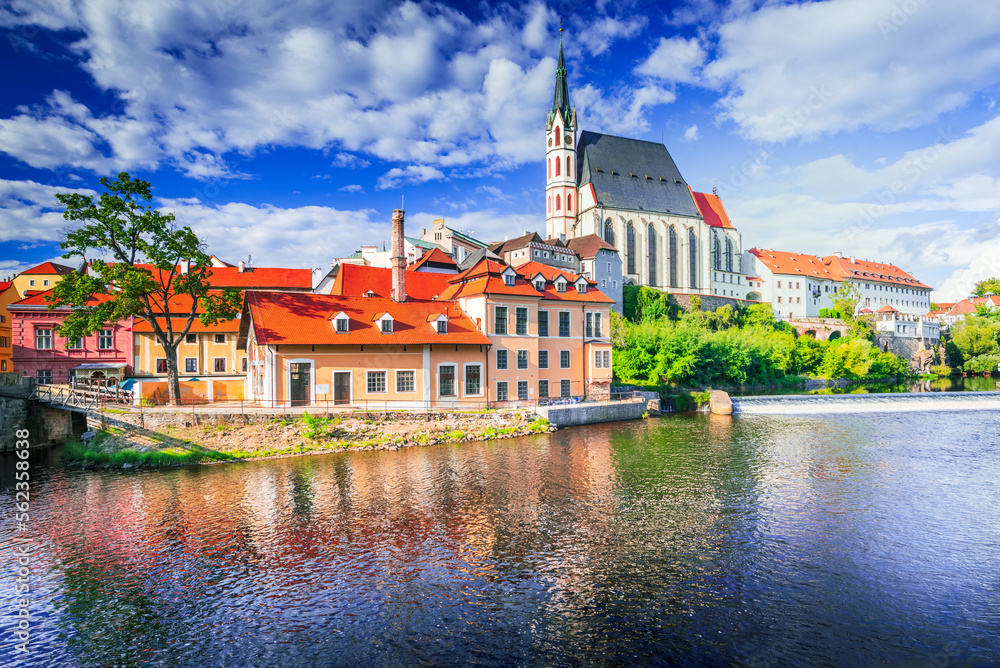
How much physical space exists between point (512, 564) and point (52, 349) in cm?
4061

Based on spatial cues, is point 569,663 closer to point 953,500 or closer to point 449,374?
point 953,500

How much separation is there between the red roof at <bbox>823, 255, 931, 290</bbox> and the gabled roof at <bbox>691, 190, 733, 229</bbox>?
2465 cm

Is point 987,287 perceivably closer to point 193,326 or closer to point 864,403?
point 864,403

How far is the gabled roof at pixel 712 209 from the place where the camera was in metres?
101

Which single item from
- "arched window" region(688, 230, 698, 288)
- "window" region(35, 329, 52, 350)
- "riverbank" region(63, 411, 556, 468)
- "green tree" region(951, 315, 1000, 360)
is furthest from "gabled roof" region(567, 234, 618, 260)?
"green tree" region(951, 315, 1000, 360)

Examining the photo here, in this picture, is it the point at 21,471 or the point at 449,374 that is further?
the point at 449,374

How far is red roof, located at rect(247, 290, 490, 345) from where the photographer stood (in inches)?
1250

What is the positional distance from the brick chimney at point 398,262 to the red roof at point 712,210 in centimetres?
7444

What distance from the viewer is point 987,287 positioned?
133m

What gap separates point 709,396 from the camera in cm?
4788

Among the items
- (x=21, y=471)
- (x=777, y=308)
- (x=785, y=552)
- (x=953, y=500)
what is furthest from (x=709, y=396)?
(x=777, y=308)

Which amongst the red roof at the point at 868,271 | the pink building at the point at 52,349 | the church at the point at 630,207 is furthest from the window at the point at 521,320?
the red roof at the point at 868,271

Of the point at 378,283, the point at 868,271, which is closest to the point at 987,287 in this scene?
the point at 868,271

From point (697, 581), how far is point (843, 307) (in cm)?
9072
